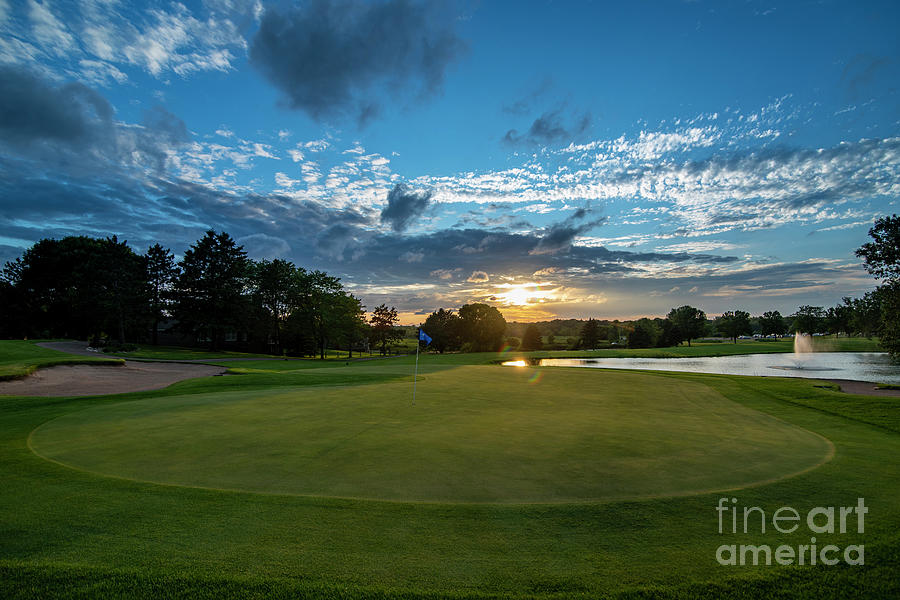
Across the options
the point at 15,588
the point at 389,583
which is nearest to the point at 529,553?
the point at 389,583

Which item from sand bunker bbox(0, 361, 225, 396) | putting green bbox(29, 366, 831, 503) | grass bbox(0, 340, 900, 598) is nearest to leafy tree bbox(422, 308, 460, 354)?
sand bunker bbox(0, 361, 225, 396)

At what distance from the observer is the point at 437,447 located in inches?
300

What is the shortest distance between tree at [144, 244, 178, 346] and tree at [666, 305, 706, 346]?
346 feet

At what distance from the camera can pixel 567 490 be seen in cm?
552

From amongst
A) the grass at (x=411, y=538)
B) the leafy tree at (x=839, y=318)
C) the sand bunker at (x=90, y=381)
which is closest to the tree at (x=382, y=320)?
the sand bunker at (x=90, y=381)

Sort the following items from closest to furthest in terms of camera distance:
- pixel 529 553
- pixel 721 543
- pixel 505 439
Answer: pixel 529 553, pixel 721 543, pixel 505 439

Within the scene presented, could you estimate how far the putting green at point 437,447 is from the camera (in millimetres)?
5773

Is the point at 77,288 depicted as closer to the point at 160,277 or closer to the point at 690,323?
the point at 160,277

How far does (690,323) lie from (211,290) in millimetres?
101741

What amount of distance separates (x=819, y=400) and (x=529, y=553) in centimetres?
1659

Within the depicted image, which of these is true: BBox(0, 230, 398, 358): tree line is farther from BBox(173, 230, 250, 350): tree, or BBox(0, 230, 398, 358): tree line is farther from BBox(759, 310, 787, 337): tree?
BBox(759, 310, 787, 337): tree

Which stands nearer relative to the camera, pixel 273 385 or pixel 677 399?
pixel 677 399

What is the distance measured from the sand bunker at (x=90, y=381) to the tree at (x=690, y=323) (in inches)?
4009

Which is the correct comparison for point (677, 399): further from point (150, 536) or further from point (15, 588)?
point (15, 588)
